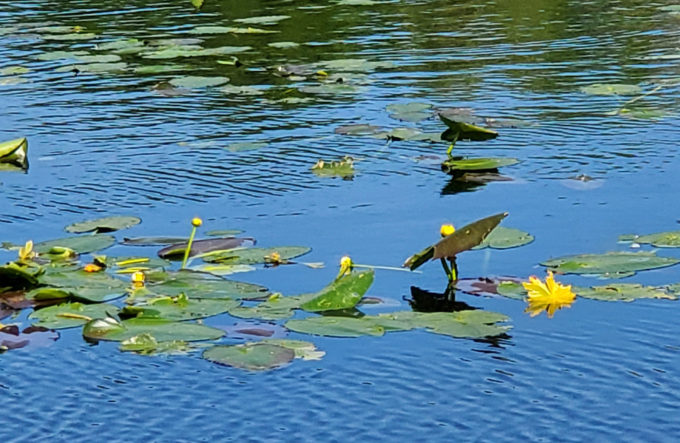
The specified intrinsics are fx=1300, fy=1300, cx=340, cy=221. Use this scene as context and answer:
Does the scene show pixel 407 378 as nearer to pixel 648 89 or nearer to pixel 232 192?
pixel 232 192

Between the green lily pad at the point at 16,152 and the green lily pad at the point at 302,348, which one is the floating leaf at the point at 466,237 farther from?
the green lily pad at the point at 16,152

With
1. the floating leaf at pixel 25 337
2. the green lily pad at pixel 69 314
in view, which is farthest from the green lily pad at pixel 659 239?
the floating leaf at pixel 25 337

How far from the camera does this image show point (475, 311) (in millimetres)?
3857

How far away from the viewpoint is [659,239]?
4.44 meters

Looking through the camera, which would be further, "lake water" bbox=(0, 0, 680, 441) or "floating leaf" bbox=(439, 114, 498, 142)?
"floating leaf" bbox=(439, 114, 498, 142)

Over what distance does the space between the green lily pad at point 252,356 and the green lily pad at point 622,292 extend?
0.99m

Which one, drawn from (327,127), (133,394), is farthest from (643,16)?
(133,394)

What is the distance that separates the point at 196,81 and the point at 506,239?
3.85 m

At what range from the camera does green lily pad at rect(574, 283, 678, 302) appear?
3906mm

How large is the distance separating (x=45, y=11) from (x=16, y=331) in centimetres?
839

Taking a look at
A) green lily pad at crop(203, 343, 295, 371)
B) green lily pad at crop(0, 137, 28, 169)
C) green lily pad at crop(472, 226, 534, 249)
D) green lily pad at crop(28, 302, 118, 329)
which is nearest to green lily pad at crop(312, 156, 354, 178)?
green lily pad at crop(472, 226, 534, 249)

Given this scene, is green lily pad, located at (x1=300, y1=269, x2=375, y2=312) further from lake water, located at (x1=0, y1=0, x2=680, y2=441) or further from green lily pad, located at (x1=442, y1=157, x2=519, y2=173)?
green lily pad, located at (x1=442, y1=157, x2=519, y2=173)

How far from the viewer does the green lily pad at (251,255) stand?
4383 millimetres

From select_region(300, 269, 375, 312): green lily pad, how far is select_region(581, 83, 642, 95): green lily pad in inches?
138
